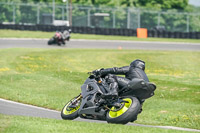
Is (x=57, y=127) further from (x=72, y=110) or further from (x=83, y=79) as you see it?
(x=83, y=79)

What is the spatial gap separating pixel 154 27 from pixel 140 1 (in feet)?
84.3

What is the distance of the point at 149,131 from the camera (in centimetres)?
821

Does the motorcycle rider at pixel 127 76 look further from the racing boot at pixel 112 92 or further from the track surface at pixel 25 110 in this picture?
the track surface at pixel 25 110

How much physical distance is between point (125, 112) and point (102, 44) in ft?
99.3

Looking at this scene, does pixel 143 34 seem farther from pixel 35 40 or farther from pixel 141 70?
pixel 141 70

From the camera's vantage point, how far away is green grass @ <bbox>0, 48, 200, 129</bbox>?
12094mm

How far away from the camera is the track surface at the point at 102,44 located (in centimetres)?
3422

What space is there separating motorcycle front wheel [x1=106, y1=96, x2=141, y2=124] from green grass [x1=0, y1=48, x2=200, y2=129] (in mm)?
2204

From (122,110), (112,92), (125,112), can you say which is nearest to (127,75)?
(112,92)

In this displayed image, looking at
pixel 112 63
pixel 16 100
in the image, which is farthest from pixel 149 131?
pixel 112 63

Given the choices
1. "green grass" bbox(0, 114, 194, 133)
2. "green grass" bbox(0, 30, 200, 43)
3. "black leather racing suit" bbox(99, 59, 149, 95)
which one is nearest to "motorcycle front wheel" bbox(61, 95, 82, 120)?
"green grass" bbox(0, 114, 194, 133)

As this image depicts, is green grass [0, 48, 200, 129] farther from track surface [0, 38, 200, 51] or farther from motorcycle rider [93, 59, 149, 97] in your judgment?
track surface [0, 38, 200, 51]

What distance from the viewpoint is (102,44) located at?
3869 centimetres

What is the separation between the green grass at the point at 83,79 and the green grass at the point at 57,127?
255 centimetres
